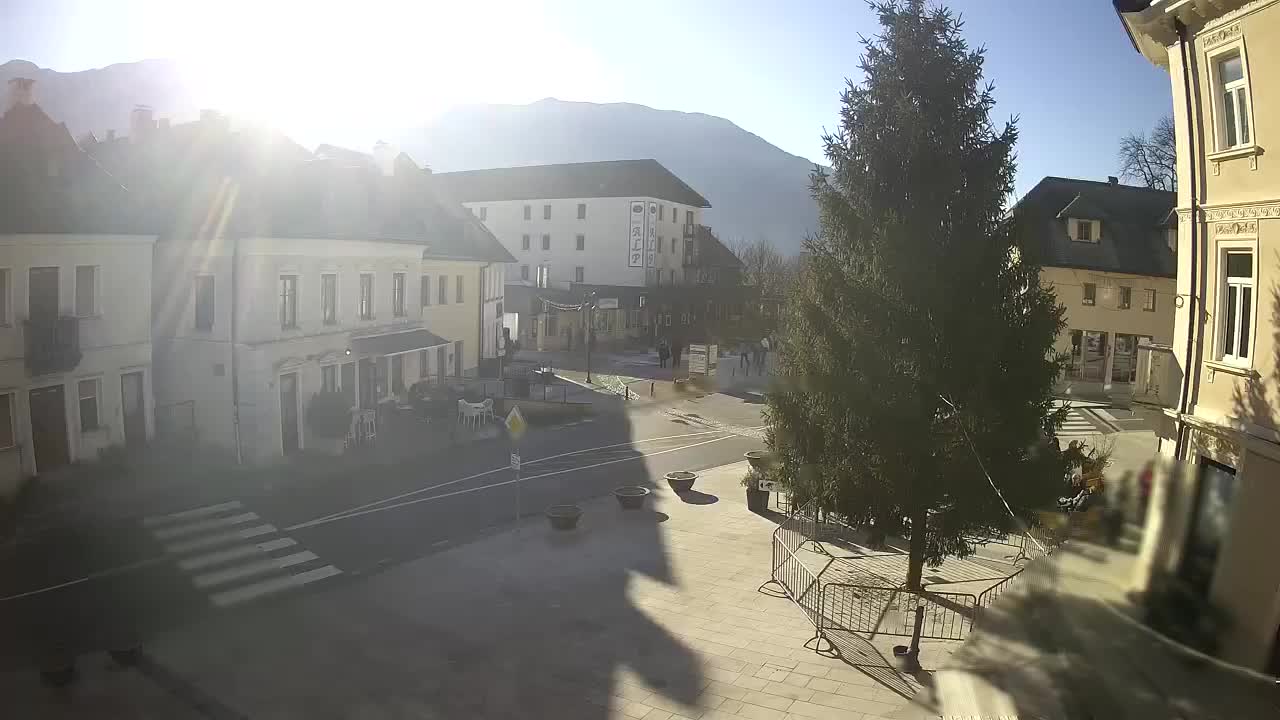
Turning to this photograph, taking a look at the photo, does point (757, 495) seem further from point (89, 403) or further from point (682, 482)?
point (89, 403)

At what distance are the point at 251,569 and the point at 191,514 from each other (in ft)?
10.9

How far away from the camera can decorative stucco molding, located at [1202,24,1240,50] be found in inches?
216

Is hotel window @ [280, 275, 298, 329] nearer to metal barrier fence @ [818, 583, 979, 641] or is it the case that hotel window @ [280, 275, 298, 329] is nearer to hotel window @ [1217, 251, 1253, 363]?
metal barrier fence @ [818, 583, 979, 641]

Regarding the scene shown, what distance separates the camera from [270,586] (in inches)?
510

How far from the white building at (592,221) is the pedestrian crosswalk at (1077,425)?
1956 inches

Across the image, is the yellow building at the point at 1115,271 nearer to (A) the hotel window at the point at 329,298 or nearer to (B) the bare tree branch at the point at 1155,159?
(B) the bare tree branch at the point at 1155,159

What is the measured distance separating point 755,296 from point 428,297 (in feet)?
Result: 103

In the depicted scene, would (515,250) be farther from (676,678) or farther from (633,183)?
(676,678)

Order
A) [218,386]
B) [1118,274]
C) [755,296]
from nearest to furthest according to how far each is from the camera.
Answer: [1118,274], [218,386], [755,296]

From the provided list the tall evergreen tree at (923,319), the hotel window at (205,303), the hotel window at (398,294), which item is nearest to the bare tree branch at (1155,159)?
the tall evergreen tree at (923,319)

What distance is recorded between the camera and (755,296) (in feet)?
196

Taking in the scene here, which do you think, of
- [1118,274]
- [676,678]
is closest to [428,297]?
[676,678]

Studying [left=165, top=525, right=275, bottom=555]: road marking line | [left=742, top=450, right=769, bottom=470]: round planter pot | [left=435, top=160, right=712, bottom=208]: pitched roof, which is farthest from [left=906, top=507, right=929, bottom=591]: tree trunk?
[left=435, top=160, right=712, bottom=208]: pitched roof

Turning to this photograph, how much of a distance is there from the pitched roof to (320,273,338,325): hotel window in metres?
37.7
